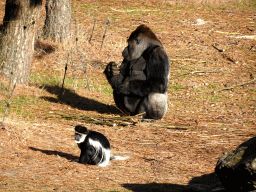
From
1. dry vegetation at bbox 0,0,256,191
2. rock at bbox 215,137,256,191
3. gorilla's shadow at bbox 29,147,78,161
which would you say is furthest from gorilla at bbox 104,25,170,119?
rock at bbox 215,137,256,191

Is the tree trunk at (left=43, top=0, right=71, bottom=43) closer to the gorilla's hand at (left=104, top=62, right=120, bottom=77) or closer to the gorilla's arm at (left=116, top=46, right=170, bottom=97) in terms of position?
the gorilla's hand at (left=104, top=62, right=120, bottom=77)

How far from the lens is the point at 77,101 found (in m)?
9.88

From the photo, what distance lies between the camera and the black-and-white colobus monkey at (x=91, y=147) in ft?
18.4

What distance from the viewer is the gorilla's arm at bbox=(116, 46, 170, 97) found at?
7.86 metres

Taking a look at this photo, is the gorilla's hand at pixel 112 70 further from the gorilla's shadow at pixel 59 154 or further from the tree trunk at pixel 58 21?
the tree trunk at pixel 58 21

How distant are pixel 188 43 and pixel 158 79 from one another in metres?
8.08

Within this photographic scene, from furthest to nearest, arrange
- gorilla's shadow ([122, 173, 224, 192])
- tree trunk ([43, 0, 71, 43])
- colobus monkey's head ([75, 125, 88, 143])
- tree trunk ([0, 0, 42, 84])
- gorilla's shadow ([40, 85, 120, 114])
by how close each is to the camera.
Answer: tree trunk ([43, 0, 71, 43]) < tree trunk ([0, 0, 42, 84]) < gorilla's shadow ([40, 85, 120, 114]) < colobus monkey's head ([75, 125, 88, 143]) < gorilla's shadow ([122, 173, 224, 192])

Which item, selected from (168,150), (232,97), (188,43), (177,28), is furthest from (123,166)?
(177,28)

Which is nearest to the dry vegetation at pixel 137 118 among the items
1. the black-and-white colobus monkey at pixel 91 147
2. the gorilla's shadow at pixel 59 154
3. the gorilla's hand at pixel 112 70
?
the gorilla's shadow at pixel 59 154

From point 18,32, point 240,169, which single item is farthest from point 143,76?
point 240,169

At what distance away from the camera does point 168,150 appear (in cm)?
666

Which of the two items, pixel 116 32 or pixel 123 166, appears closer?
pixel 123 166

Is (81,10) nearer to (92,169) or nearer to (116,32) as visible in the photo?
(116,32)

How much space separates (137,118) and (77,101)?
2.25 meters
